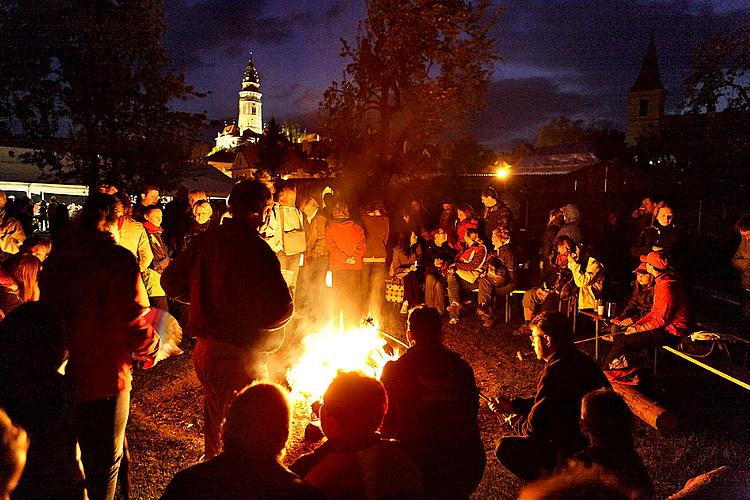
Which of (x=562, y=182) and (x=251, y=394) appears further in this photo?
(x=562, y=182)

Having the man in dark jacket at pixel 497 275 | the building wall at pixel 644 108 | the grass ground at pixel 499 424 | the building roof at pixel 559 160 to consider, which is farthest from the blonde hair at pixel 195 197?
the building wall at pixel 644 108

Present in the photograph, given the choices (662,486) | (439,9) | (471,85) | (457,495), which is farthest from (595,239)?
(457,495)

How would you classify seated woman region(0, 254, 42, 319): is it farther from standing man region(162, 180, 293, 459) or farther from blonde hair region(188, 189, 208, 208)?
blonde hair region(188, 189, 208, 208)

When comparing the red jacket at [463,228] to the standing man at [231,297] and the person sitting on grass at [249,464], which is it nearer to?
the standing man at [231,297]

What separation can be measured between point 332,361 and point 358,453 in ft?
12.7

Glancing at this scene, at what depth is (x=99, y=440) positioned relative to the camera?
325 cm

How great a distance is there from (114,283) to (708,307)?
11885 millimetres

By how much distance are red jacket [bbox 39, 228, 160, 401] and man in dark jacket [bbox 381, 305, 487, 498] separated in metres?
1.65

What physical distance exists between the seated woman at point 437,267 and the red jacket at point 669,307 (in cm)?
399

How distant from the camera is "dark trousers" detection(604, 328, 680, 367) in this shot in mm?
6375

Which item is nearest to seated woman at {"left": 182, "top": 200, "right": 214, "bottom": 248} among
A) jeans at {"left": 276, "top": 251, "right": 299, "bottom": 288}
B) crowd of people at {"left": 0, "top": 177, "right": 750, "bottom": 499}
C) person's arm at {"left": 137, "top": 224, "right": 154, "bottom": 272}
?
person's arm at {"left": 137, "top": 224, "right": 154, "bottom": 272}

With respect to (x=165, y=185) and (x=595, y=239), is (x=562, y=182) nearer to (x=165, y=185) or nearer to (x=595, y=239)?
(x=595, y=239)

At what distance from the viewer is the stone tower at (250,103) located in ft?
526

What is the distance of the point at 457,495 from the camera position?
130 inches
